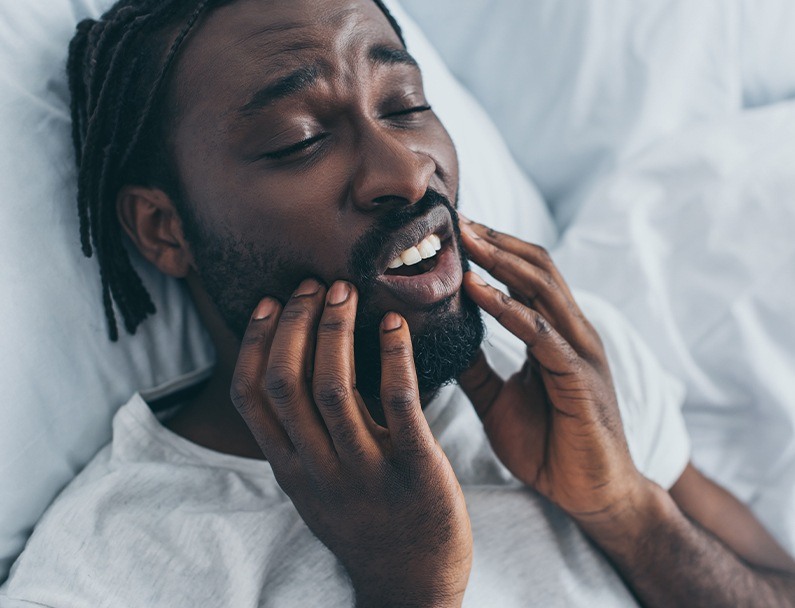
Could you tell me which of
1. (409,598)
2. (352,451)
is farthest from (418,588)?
(352,451)

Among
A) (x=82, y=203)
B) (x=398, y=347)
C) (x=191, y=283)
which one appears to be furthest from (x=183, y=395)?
(x=398, y=347)

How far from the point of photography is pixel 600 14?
1793 millimetres

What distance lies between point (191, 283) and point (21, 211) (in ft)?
0.91

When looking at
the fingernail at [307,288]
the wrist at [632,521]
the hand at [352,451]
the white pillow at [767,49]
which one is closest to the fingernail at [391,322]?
the hand at [352,451]

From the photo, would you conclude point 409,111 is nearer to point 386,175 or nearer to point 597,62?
point 386,175

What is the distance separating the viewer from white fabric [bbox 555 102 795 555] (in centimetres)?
152

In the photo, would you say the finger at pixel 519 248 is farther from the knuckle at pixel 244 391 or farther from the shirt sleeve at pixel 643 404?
the knuckle at pixel 244 391

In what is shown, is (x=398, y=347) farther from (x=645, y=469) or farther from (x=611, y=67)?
(x=611, y=67)

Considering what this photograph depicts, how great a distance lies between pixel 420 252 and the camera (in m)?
1.04

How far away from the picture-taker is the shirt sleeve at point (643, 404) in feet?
4.30

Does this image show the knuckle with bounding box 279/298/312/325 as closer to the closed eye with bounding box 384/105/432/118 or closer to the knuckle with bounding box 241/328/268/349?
the knuckle with bounding box 241/328/268/349

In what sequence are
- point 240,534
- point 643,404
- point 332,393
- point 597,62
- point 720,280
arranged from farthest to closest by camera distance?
point 597,62, point 720,280, point 643,404, point 240,534, point 332,393

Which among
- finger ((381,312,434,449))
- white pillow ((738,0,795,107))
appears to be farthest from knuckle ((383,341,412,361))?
white pillow ((738,0,795,107))

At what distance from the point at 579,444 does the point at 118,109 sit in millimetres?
850
